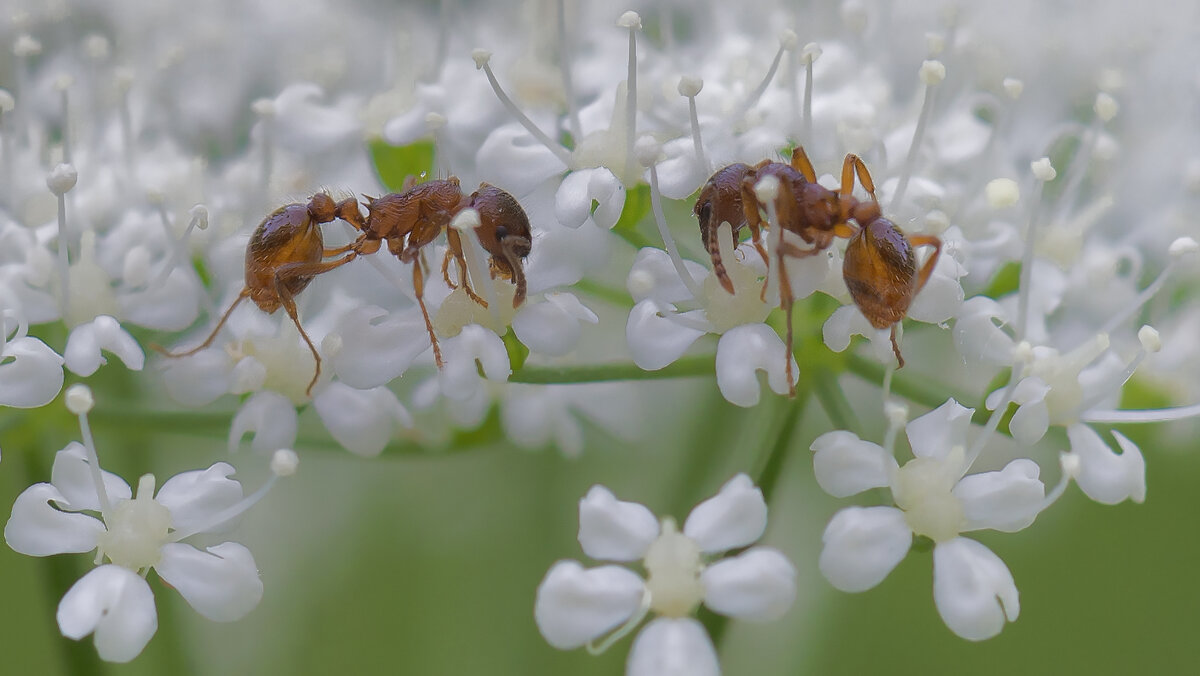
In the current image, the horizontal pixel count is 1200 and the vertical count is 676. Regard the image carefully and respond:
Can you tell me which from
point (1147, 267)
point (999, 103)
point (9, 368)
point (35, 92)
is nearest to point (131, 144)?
point (35, 92)

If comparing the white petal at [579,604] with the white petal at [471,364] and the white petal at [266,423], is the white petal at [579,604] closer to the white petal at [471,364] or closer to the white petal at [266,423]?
the white petal at [471,364]

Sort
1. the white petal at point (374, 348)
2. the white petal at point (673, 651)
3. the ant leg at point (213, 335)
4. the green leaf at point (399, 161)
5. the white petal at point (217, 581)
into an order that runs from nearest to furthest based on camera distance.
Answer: the white petal at point (673, 651) → the white petal at point (217, 581) → the white petal at point (374, 348) → the ant leg at point (213, 335) → the green leaf at point (399, 161)

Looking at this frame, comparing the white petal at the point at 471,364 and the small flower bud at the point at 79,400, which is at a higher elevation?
the white petal at the point at 471,364

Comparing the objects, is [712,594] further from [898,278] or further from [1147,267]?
[1147,267]

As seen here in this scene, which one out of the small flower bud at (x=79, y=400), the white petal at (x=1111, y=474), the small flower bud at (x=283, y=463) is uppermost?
the white petal at (x=1111, y=474)

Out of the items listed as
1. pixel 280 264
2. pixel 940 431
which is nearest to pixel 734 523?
pixel 940 431

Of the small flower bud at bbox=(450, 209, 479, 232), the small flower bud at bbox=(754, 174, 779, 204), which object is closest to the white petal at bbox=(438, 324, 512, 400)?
the small flower bud at bbox=(450, 209, 479, 232)

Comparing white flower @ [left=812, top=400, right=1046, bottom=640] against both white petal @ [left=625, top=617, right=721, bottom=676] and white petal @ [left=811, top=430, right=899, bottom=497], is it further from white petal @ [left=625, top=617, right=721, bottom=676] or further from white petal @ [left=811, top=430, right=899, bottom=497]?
white petal @ [left=625, top=617, right=721, bottom=676]

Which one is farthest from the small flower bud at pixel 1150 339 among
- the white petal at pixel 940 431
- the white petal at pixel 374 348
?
the white petal at pixel 374 348
